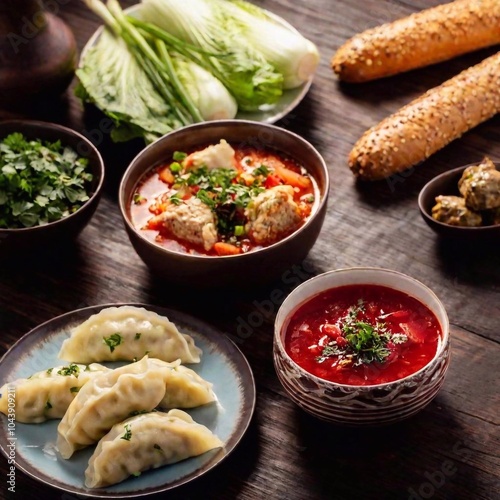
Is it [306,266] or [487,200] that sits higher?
[487,200]

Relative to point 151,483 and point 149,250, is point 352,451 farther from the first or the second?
point 149,250

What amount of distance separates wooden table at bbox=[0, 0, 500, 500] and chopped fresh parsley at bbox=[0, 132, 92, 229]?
16 centimetres

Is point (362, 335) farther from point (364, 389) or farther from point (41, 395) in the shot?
point (41, 395)

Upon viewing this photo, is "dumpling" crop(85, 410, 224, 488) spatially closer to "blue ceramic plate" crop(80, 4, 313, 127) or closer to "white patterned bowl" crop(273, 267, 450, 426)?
"white patterned bowl" crop(273, 267, 450, 426)

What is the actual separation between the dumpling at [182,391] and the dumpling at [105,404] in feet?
0.12

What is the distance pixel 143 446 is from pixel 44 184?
1.26 metres

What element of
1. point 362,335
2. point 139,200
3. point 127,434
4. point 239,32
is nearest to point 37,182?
point 139,200

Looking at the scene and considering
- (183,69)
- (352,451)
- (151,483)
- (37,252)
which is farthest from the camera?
(183,69)

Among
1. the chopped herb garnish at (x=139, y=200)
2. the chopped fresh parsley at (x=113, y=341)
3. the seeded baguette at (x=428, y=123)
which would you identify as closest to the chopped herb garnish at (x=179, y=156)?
the chopped herb garnish at (x=139, y=200)

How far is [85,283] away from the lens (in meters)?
3.43

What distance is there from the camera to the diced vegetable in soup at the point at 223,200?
3188 mm

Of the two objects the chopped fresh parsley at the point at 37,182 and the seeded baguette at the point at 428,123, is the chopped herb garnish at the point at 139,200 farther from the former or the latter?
the seeded baguette at the point at 428,123

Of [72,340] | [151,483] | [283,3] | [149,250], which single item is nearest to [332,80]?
[283,3]

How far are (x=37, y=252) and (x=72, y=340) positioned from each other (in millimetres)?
598
